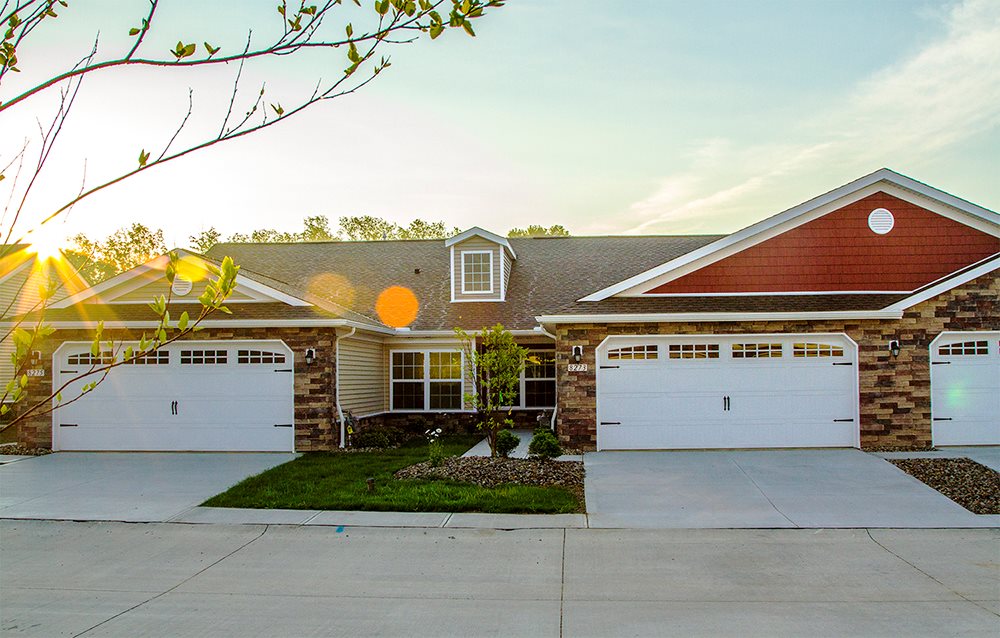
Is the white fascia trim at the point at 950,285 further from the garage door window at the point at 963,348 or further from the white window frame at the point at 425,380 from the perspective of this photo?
the white window frame at the point at 425,380

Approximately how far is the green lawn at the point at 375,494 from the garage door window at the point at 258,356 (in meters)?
2.84

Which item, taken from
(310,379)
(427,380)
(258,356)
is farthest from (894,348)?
(258,356)

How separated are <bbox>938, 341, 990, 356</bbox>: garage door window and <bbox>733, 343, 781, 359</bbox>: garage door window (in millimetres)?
3112

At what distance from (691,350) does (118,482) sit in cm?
1045

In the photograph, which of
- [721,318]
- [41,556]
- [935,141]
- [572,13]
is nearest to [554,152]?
[721,318]

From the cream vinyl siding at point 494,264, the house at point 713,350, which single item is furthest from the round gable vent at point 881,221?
the cream vinyl siding at point 494,264

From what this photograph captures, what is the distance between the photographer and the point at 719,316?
14469 mm

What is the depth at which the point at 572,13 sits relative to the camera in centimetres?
433

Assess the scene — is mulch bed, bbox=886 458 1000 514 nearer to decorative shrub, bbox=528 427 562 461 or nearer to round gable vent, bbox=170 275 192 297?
decorative shrub, bbox=528 427 562 461

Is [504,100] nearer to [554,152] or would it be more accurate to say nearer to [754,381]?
[554,152]

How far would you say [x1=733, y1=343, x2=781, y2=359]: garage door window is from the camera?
48.2 ft

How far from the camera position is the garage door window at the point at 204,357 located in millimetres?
15367

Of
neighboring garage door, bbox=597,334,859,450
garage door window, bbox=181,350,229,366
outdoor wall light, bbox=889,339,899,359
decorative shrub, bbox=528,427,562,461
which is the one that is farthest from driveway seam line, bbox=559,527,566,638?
garage door window, bbox=181,350,229,366

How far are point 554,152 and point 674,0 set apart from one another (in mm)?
5710
